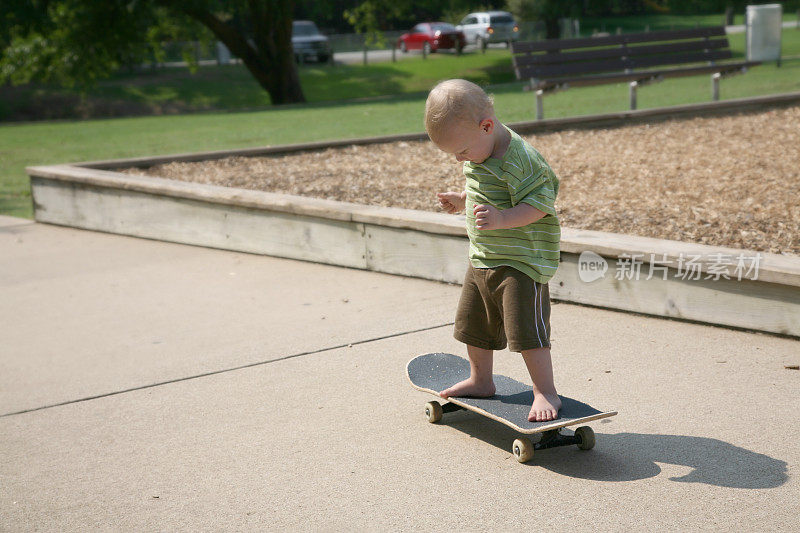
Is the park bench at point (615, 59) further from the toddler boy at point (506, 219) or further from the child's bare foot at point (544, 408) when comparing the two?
the child's bare foot at point (544, 408)

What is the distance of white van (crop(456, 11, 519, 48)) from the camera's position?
42.7m

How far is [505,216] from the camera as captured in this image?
321cm

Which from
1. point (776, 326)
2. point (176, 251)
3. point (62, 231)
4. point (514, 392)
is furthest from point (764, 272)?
point (62, 231)

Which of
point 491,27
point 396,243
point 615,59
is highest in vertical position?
point 491,27

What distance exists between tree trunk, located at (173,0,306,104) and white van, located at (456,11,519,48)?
19999 millimetres

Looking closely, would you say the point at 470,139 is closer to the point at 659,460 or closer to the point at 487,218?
the point at 487,218

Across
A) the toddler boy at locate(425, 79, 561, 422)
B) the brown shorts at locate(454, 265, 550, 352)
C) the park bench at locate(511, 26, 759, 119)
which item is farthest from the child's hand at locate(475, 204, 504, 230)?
the park bench at locate(511, 26, 759, 119)

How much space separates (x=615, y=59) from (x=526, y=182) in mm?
12571

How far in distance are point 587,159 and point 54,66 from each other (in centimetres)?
1706

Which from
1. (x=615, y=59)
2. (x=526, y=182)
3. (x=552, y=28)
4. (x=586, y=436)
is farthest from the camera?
(x=552, y=28)

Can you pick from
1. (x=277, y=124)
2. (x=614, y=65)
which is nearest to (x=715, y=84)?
(x=614, y=65)

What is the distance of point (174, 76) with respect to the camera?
3447 cm

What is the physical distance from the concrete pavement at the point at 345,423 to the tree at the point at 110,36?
16924 millimetres

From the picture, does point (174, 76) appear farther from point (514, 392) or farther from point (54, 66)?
point (514, 392)
